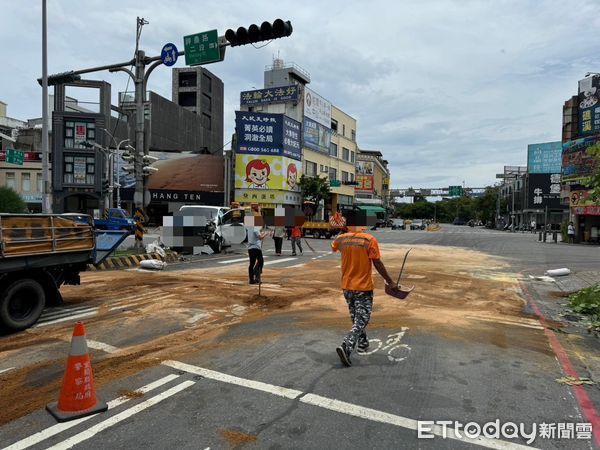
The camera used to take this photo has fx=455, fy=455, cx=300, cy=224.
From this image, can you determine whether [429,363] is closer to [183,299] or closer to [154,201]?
[183,299]

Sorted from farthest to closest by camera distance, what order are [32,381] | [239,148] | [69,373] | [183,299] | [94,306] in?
[239,148], [183,299], [94,306], [32,381], [69,373]

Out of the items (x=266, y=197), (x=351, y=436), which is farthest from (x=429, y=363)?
(x=266, y=197)

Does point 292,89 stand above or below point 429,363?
above

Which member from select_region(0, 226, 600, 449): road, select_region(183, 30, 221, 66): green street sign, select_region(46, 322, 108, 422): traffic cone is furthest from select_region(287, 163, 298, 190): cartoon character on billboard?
select_region(46, 322, 108, 422): traffic cone

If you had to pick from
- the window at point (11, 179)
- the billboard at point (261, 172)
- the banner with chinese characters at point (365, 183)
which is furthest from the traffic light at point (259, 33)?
the banner with chinese characters at point (365, 183)

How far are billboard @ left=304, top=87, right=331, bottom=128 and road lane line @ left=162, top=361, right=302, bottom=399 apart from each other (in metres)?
45.9

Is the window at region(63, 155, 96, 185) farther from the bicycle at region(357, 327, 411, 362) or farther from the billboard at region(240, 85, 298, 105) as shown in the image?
the bicycle at region(357, 327, 411, 362)

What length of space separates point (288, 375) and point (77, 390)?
1.99 metres

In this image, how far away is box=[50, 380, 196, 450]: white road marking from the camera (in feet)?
11.0

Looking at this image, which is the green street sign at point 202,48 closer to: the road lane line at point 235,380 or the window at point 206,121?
the road lane line at point 235,380

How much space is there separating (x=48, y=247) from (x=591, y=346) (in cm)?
800

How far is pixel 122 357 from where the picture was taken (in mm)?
5273

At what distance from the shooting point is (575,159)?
33.7 meters

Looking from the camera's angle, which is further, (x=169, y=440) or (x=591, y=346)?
(x=591, y=346)
